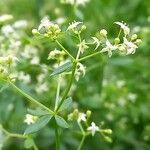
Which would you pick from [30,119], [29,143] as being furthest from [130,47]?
[29,143]

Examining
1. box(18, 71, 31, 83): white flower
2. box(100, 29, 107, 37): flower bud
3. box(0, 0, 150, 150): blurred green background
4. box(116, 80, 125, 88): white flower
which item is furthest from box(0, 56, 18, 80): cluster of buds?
box(116, 80, 125, 88): white flower

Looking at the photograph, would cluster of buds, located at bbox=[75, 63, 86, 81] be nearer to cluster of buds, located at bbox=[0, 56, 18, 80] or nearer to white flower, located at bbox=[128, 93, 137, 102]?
cluster of buds, located at bbox=[0, 56, 18, 80]

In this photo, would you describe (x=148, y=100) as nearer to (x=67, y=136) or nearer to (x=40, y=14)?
(x=67, y=136)

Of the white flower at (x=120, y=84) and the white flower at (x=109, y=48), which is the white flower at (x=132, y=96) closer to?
the white flower at (x=120, y=84)

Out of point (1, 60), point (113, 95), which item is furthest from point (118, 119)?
point (1, 60)

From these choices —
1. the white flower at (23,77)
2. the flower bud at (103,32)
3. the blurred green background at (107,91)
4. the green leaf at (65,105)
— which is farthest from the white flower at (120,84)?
the flower bud at (103,32)

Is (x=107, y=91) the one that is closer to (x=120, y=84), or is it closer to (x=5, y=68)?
(x=120, y=84)

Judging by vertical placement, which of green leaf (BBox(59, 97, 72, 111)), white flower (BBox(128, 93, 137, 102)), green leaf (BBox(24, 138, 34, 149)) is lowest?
green leaf (BBox(24, 138, 34, 149))
